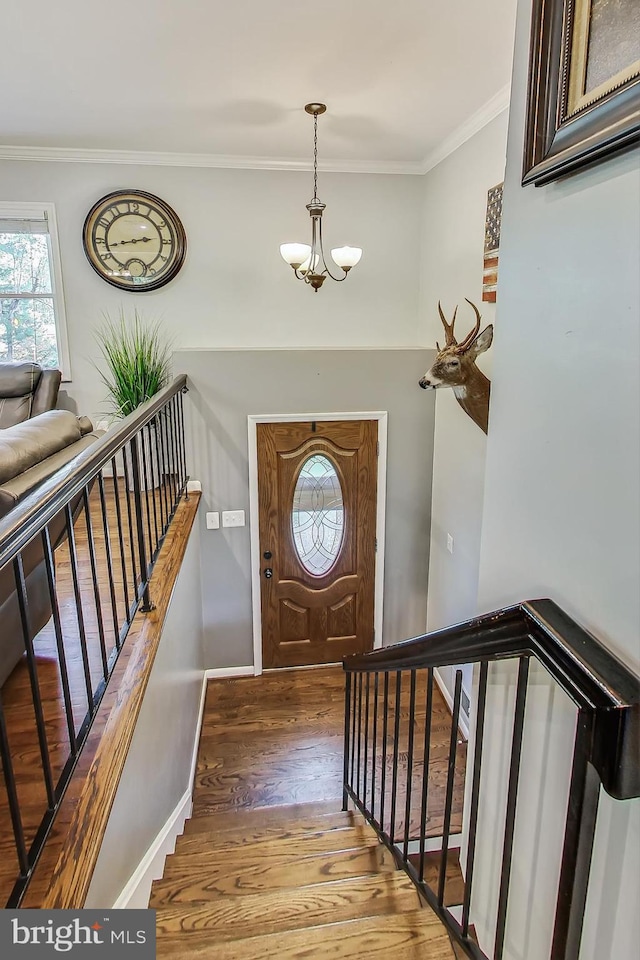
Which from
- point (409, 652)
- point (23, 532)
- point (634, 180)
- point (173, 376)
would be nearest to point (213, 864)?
point (409, 652)

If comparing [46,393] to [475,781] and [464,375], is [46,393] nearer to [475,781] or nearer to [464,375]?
[464,375]

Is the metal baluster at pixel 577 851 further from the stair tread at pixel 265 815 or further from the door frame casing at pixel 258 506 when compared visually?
the door frame casing at pixel 258 506

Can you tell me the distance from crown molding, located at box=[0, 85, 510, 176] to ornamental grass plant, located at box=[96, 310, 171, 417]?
3.61 ft

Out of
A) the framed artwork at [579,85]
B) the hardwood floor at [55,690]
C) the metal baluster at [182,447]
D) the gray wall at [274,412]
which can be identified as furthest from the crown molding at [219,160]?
the framed artwork at [579,85]

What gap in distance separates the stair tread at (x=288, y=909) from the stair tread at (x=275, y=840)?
54 centimetres

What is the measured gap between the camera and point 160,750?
237 cm

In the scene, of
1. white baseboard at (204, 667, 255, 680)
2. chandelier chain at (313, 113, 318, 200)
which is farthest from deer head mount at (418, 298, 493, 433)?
white baseboard at (204, 667, 255, 680)

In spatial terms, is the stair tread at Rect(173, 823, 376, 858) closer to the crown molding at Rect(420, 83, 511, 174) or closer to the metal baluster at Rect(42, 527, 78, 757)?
the metal baluster at Rect(42, 527, 78, 757)

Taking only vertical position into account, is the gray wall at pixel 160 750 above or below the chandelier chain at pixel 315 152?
below

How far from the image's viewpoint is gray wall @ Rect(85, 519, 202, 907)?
5.29 feet

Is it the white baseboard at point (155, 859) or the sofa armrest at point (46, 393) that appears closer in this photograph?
the white baseboard at point (155, 859)

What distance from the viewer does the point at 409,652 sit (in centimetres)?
149

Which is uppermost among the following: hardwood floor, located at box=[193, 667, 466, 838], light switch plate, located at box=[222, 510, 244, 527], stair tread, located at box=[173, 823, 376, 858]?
light switch plate, located at box=[222, 510, 244, 527]

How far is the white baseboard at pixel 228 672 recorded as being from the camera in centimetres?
454
